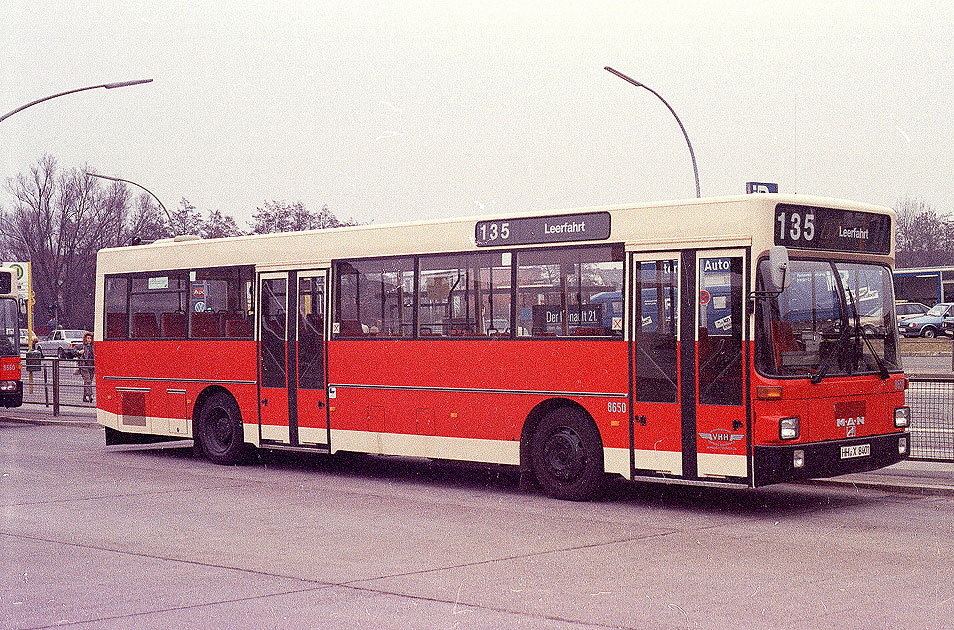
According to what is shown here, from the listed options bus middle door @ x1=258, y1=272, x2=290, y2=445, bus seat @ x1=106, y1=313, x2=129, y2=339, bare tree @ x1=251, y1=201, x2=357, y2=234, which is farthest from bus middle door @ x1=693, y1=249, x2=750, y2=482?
bare tree @ x1=251, y1=201, x2=357, y2=234

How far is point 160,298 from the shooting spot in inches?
685

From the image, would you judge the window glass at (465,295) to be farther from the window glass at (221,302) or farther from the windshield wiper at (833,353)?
the windshield wiper at (833,353)

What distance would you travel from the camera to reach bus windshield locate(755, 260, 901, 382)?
11.1m

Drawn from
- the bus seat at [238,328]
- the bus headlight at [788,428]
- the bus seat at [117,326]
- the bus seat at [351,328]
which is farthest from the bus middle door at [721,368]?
the bus seat at [117,326]

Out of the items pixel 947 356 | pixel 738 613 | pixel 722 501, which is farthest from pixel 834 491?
pixel 947 356

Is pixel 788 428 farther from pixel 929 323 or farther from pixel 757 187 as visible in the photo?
pixel 929 323

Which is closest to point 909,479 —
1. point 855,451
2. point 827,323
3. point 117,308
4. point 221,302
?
point 855,451

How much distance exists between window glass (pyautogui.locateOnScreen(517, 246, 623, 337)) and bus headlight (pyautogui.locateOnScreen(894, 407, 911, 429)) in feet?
9.12

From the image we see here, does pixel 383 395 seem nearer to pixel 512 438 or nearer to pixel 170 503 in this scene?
pixel 512 438

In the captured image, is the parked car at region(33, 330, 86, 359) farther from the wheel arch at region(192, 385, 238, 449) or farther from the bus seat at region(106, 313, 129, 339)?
the wheel arch at region(192, 385, 238, 449)

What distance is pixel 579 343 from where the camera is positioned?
12.5 metres

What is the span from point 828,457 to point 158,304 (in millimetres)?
9812

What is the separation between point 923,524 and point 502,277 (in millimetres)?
4800

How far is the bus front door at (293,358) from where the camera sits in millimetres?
15156
